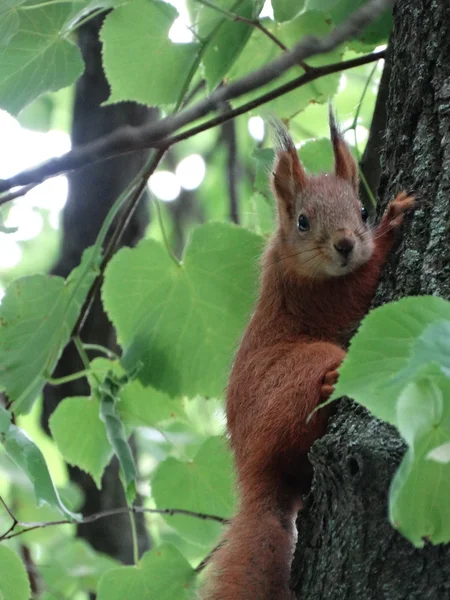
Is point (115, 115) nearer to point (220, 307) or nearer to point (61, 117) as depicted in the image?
point (61, 117)

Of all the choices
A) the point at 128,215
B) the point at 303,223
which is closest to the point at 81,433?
the point at 128,215

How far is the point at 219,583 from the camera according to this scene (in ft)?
4.05

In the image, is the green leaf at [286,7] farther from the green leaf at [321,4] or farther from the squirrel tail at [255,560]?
the squirrel tail at [255,560]

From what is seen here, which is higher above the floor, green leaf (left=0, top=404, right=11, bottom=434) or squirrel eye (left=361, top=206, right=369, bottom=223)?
squirrel eye (left=361, top=206, right=369, bottom=223)

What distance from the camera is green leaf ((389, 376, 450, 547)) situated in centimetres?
69

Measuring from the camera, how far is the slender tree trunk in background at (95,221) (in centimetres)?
295

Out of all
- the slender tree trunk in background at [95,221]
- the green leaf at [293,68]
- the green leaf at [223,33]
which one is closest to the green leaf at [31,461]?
the green leaf at [223,33]

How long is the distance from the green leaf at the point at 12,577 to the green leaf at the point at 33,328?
266 mm

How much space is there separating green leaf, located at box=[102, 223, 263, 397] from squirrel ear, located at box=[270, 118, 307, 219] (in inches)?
6.8

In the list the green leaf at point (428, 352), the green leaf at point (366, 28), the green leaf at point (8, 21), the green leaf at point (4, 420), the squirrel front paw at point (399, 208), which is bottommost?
the green leaf at point (428, 352)

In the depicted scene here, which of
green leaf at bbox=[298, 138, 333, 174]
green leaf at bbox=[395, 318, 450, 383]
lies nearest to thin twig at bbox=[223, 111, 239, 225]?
green leaf at bbox=[298, 138, 333, 174]

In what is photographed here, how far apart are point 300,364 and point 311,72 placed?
0.54 m

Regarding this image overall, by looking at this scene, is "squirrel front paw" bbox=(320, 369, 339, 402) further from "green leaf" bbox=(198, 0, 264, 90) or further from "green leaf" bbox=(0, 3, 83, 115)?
"green leaf" bbox=(0, 3, 83, 115)

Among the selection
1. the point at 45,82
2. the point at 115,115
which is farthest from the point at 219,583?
the point at 115,115
